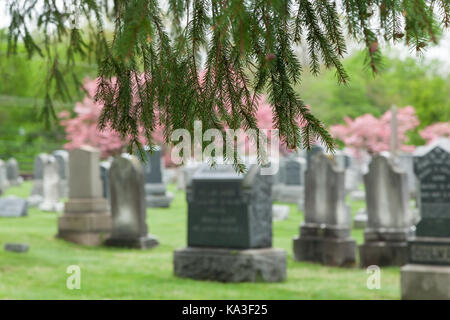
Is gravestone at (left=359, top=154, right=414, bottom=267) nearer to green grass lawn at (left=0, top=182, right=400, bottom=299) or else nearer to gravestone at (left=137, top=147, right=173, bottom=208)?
green grass lawn at (left=0, top=182, right=400, bottom=299)

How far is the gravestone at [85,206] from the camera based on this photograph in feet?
43.5

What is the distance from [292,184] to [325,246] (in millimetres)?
11572

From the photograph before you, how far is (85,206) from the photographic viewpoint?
1364 cm

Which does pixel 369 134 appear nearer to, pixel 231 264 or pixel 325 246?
pixel 325 246

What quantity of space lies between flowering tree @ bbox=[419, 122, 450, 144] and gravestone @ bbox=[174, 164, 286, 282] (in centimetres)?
2681

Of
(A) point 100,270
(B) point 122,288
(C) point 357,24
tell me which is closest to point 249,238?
(B) point 122,288

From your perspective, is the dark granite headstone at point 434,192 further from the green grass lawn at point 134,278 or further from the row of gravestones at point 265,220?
the green grass lawn at point 134,278

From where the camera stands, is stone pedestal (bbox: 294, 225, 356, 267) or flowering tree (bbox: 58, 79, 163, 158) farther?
flowering tree (bbox: 58, 79, 163, 158)

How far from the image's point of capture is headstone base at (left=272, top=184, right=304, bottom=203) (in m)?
22.9

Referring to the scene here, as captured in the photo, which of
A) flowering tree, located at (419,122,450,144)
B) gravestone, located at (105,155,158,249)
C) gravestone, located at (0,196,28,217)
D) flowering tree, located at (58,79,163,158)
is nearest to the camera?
gravestone, located at (105,155,158,249)

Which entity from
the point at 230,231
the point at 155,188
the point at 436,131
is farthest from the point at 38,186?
the point at 436,131

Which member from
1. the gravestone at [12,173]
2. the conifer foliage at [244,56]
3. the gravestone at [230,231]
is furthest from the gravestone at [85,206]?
the gravestone at [12,173]

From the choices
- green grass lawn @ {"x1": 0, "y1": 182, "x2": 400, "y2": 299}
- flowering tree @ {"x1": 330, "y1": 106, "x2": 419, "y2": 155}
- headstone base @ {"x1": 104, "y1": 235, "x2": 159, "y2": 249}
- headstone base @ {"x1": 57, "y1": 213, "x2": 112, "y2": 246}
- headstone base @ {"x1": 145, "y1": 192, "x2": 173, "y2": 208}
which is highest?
flowering tree @ {"x1": 330, "y1": 106, "x2": 419, "y2": 155}

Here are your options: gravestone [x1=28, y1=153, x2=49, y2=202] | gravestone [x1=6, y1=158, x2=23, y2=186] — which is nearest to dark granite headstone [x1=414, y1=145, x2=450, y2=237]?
gravestone [x1=28, y1=153, x2=49, y2=202]
